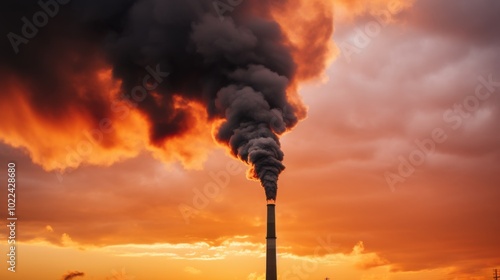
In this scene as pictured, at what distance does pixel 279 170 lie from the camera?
26922 mm

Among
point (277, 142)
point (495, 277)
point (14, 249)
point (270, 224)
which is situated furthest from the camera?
point (495, 277)

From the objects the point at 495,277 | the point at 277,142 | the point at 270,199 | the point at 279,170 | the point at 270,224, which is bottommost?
the point at 495,277

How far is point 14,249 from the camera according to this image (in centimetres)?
1958

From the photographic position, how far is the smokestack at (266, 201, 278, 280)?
26.1 metres

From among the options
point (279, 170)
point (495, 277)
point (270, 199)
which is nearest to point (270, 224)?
point (270, 199)

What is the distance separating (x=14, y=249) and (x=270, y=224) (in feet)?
54.8

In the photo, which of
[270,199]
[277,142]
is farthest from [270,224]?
[277,142]

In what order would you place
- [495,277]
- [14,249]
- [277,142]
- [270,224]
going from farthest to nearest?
1. [495,277]
2. [277,142]
3. [270,224]
4. [14,249]

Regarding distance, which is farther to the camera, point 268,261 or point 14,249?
point 268,261

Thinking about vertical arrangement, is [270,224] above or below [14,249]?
above

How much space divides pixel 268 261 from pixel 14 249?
1707 centimetres

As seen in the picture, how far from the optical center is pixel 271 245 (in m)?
26.4

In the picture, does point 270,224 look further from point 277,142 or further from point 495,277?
point 495,277

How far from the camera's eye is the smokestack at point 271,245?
26.1 metres
